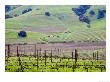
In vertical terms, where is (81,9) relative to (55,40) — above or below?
above

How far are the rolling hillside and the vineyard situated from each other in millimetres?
53

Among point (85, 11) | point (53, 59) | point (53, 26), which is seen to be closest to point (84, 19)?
point (85, 11)

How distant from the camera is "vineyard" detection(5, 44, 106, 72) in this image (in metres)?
2.68

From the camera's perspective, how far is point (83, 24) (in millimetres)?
2701

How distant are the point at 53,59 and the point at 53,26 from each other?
0.21 meters

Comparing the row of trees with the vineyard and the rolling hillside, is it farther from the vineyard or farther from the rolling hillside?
the vineyard

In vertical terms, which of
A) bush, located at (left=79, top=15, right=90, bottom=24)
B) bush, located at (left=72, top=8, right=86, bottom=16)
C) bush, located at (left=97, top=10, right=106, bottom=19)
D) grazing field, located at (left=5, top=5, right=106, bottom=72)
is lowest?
grazing field, located at (left=5, top=5, right=106, bottom=72)

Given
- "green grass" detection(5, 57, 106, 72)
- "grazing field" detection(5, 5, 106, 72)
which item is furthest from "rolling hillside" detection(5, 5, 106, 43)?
"green grass" detection(5, 57, 106, 72)

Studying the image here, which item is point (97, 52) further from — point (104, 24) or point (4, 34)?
point (4, 34)

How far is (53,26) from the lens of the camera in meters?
2.70

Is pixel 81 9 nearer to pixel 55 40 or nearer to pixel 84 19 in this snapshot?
pixel 84 19

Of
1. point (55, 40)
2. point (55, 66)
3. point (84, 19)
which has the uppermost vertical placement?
point (84, 19)
